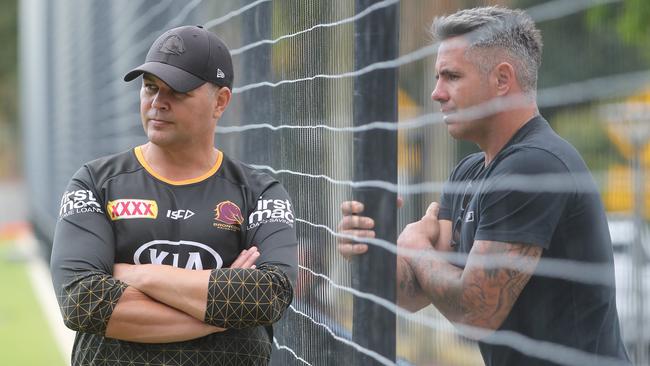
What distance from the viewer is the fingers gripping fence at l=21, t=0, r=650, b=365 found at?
2.08m

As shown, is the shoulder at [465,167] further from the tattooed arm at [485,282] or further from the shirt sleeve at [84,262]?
the shirt sleeve at [84,262]

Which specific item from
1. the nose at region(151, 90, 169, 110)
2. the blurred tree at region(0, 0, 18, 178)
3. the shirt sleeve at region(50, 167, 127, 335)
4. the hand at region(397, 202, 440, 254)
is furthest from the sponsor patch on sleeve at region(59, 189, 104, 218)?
the blurred tree at region(0, 0, 18, 178)

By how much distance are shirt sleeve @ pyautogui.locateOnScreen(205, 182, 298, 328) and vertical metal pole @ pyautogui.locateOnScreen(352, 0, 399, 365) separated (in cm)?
25

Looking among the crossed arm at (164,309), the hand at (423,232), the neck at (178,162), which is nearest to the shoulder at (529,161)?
the hand at (423,232)

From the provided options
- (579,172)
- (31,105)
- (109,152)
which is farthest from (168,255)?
(31,105)

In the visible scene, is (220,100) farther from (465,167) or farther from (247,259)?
(465,167)

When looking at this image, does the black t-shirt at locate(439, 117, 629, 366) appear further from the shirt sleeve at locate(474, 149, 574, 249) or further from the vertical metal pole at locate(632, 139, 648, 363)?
the vertical metal pole at locate(632, 139, 648, 363)

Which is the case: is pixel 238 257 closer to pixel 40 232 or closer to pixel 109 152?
pixel 109 152

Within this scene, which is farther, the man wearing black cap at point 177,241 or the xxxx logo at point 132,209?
the xxxx logo at point 132,209

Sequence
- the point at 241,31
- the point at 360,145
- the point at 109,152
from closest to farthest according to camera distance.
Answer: the point at 360,145 < the point at 241,31 < the point at 109,152

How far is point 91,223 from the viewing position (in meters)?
3.21

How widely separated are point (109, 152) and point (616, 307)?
6.59m

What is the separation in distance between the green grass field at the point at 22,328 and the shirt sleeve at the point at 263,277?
265 inches

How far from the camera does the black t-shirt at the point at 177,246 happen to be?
10.2 feet
